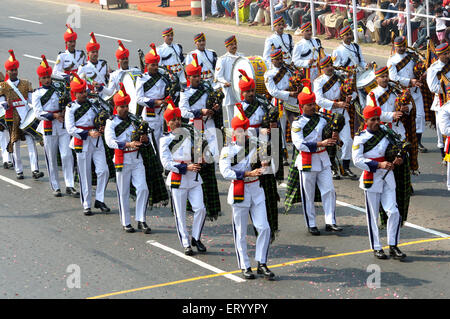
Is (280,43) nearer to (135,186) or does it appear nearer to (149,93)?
(149,93)

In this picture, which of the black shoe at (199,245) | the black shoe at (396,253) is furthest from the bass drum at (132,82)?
the black shoe at (396,253)

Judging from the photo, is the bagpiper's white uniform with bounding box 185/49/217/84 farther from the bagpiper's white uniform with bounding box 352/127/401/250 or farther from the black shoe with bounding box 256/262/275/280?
the black shoe with bounding box 256/262/275/280

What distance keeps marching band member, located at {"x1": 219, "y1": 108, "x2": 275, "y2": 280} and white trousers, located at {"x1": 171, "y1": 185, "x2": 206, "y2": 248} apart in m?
1.03

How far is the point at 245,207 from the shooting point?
11984 millimetres

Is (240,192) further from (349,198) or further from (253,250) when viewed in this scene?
(349,198)

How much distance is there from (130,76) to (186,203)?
456 cm

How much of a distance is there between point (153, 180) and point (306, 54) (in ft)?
Result: 17.4

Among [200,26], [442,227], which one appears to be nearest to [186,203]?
[442,227]

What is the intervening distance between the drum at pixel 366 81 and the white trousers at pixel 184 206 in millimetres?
4359

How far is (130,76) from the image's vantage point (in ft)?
56.8

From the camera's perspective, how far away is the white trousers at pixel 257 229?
1195cm

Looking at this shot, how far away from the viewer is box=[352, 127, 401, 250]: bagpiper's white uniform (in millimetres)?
12352

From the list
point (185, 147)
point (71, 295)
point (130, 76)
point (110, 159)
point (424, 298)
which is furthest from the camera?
point (130, 76)

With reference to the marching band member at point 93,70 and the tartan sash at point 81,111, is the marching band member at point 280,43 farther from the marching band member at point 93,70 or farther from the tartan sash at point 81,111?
the tartan sash at point 81,111
